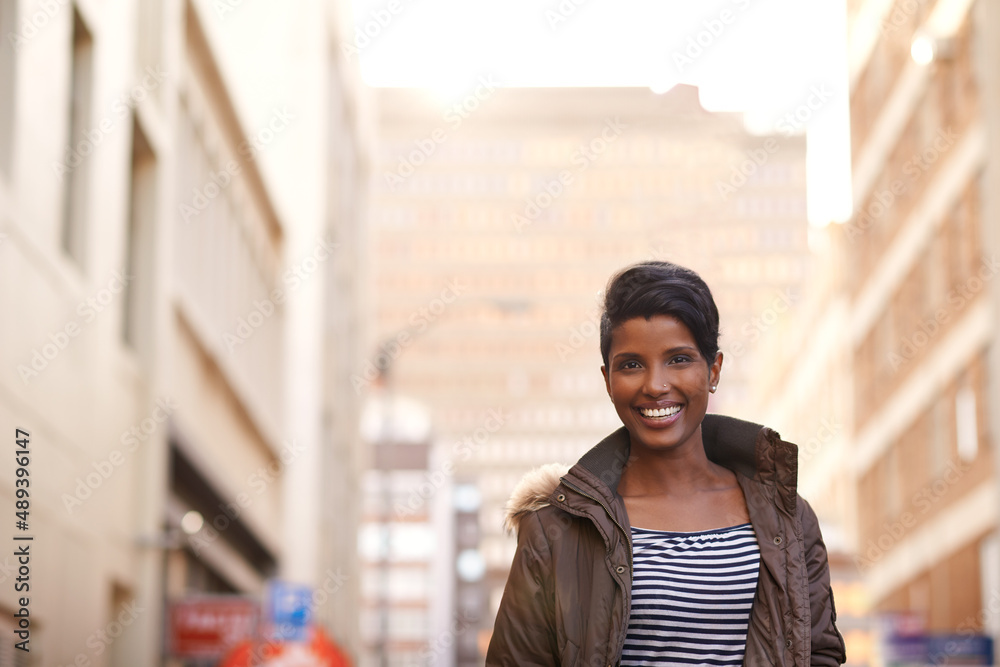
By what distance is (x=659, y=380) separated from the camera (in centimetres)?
364

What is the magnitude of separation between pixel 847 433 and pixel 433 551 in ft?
242

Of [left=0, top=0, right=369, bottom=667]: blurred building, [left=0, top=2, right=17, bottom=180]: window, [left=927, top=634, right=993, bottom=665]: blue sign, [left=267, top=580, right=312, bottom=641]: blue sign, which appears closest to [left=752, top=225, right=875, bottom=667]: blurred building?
[left=927, top=634, right=993, bottom=665]: blue sign

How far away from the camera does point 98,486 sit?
50.6ft

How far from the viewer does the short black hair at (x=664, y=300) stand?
144 inches

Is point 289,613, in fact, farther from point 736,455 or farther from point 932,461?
point 932,461

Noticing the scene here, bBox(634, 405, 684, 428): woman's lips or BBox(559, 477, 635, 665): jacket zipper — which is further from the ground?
BBox(634, 405, 684, 428): woman's lips

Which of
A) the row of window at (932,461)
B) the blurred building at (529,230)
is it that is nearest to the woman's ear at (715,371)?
the row of window at (932,461)

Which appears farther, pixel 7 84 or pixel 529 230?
pixel 529 230
